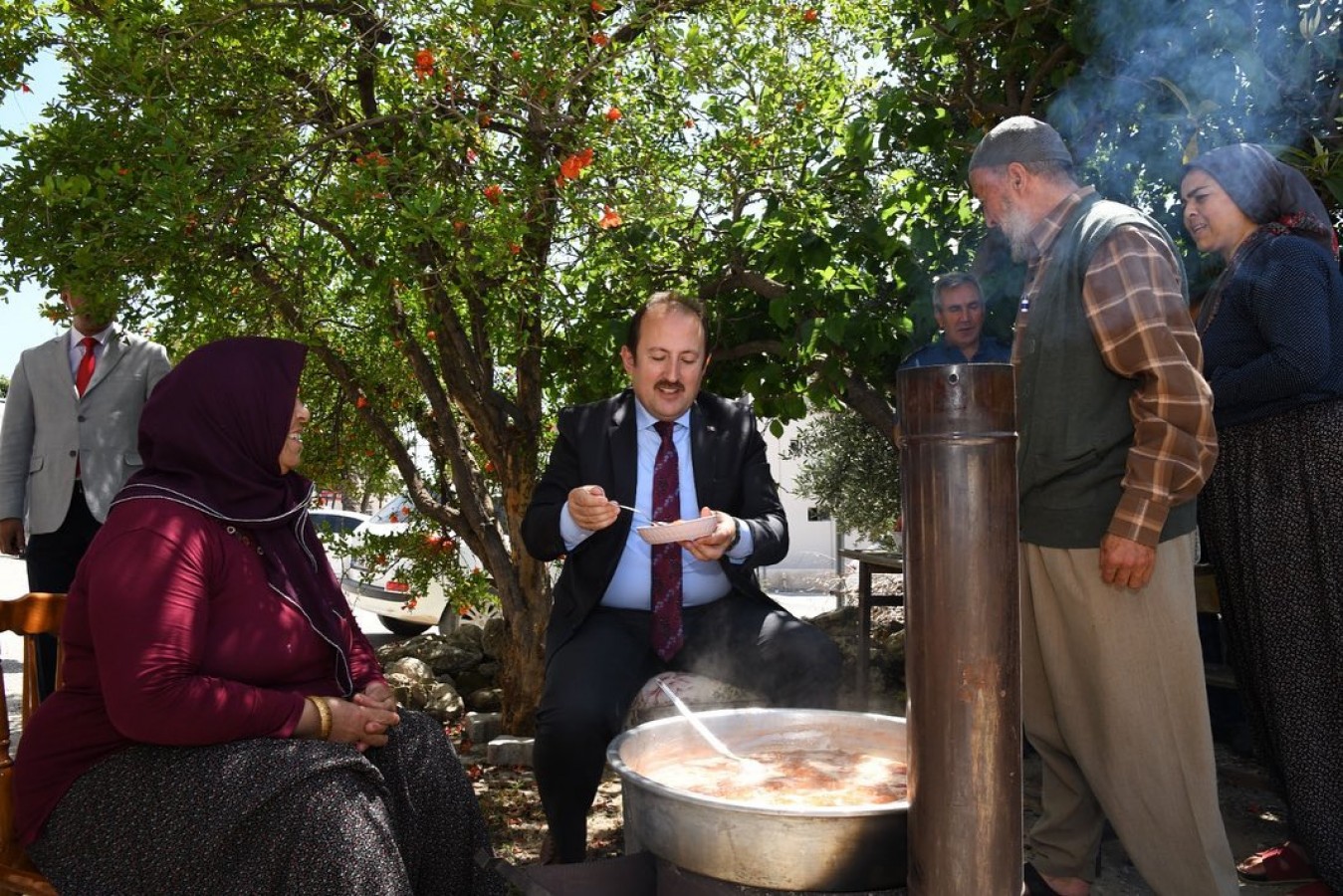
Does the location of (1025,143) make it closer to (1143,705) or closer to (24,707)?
(1143,705)

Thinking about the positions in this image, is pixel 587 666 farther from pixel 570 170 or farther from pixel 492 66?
pixel 492 66

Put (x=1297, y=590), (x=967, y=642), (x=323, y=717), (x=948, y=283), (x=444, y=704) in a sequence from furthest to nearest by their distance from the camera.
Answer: (x=444, y=704) → (x=948, y=283) → (x=1297, y=590) → (x=323, y=717) → (x=967, y=642)

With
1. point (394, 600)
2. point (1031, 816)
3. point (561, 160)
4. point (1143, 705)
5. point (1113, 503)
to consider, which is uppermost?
point (561, 160)

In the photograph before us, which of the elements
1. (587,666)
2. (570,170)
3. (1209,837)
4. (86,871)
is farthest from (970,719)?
(570,170)

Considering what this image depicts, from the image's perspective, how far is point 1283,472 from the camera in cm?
320

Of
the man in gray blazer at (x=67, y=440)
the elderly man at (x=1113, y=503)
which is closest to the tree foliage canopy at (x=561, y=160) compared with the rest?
the man in gray blazer at (x=67, y=440)

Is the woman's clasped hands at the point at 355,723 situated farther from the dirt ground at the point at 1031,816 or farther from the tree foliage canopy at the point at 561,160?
the tree foliage canopy at the point at 561,160

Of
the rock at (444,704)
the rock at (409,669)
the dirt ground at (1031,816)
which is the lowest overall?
the dirt ground at (1031,816)

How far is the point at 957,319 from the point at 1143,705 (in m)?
2.01

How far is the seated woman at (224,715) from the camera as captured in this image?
82.5 inches

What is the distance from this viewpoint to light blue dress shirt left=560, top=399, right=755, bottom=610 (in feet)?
10.9

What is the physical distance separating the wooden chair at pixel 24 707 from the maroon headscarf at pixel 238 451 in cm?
49

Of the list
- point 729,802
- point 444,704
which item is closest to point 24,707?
point 729,802

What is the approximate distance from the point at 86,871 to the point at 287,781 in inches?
17.3
